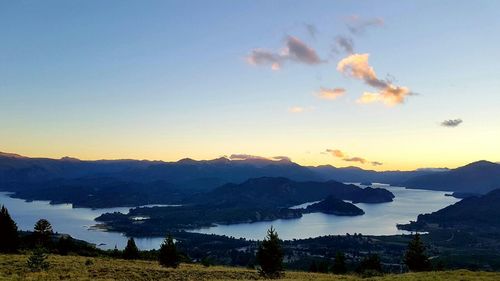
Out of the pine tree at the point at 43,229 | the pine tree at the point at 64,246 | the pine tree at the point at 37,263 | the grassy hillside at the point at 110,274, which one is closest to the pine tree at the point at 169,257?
the grassy hillside at the point at 110,274

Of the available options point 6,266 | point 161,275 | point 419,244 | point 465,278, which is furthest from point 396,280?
point 6,266

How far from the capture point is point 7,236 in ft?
189

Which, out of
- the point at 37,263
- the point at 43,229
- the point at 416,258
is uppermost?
the point at 43,229

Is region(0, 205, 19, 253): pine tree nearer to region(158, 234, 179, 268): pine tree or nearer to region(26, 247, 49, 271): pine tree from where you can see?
region(26, 247, 49, 271): pine tree

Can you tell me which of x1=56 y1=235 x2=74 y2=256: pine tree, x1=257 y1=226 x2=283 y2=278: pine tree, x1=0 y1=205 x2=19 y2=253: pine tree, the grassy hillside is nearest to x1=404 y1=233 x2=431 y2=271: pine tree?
the grassy hillside

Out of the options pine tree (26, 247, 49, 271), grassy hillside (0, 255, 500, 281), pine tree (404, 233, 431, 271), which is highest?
pine tree (26, 247, 49, 271)

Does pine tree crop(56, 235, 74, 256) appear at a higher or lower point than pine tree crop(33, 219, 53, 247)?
lower

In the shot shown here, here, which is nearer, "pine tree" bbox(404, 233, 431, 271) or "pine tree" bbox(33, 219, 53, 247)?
"pine tree" bbox(404, 233, 431, 271)

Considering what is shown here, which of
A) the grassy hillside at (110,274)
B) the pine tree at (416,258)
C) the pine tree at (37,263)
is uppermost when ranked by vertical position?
the pine tree at (37,263)

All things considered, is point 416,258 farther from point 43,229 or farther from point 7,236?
point 7,236

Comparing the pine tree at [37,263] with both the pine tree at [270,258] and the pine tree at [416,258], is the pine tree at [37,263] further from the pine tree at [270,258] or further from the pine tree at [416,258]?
the pine tree at [416,258]

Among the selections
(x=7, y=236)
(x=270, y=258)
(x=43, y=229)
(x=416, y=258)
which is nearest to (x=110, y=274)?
(x=270, y=258)

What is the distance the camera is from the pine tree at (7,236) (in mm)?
56909

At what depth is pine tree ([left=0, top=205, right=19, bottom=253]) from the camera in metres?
56.9
